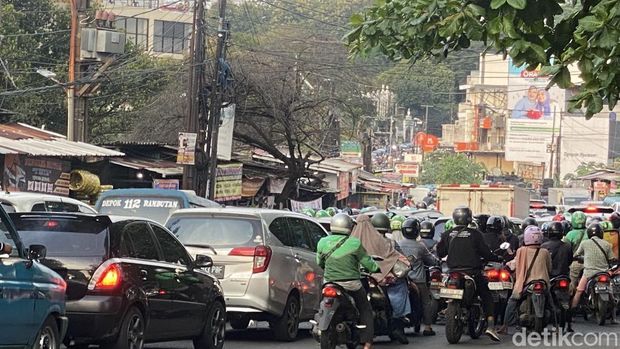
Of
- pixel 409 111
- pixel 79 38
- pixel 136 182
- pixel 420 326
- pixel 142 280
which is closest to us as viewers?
pixel 142 280

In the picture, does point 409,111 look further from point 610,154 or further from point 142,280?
point 142,280

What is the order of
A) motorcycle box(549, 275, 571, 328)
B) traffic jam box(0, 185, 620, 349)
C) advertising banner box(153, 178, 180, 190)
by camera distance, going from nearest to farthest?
traffic jam box(0, 185, 620, 349)
motorcycle box(549, 275, 571, 328)
advertising banner box(153, 178, 180, 190)

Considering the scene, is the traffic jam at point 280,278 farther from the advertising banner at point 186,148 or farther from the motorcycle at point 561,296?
the advertising banner at point 186,148

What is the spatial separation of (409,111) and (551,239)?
94.6 meters

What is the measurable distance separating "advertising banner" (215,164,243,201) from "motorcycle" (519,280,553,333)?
20353 millimetres

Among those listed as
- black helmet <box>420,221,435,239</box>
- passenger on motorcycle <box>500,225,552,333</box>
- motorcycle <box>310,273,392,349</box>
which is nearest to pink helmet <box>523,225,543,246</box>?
passenger on motorcycle <box>500,225,552,333</box>

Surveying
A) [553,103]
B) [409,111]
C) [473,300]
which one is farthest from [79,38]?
[409,111]

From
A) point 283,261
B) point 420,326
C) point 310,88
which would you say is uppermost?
point 310,88

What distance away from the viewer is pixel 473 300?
645 inches

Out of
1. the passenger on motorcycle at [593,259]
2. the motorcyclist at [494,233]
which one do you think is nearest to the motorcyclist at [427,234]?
the motorcyclist at [494,233]

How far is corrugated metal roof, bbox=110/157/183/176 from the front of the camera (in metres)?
35.5

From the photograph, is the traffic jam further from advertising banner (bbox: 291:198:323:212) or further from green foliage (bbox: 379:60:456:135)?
green foliage (bbox: 379:60:456:135)

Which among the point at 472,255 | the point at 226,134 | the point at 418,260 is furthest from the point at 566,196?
the point at 472,255

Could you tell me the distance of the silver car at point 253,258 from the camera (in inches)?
596
